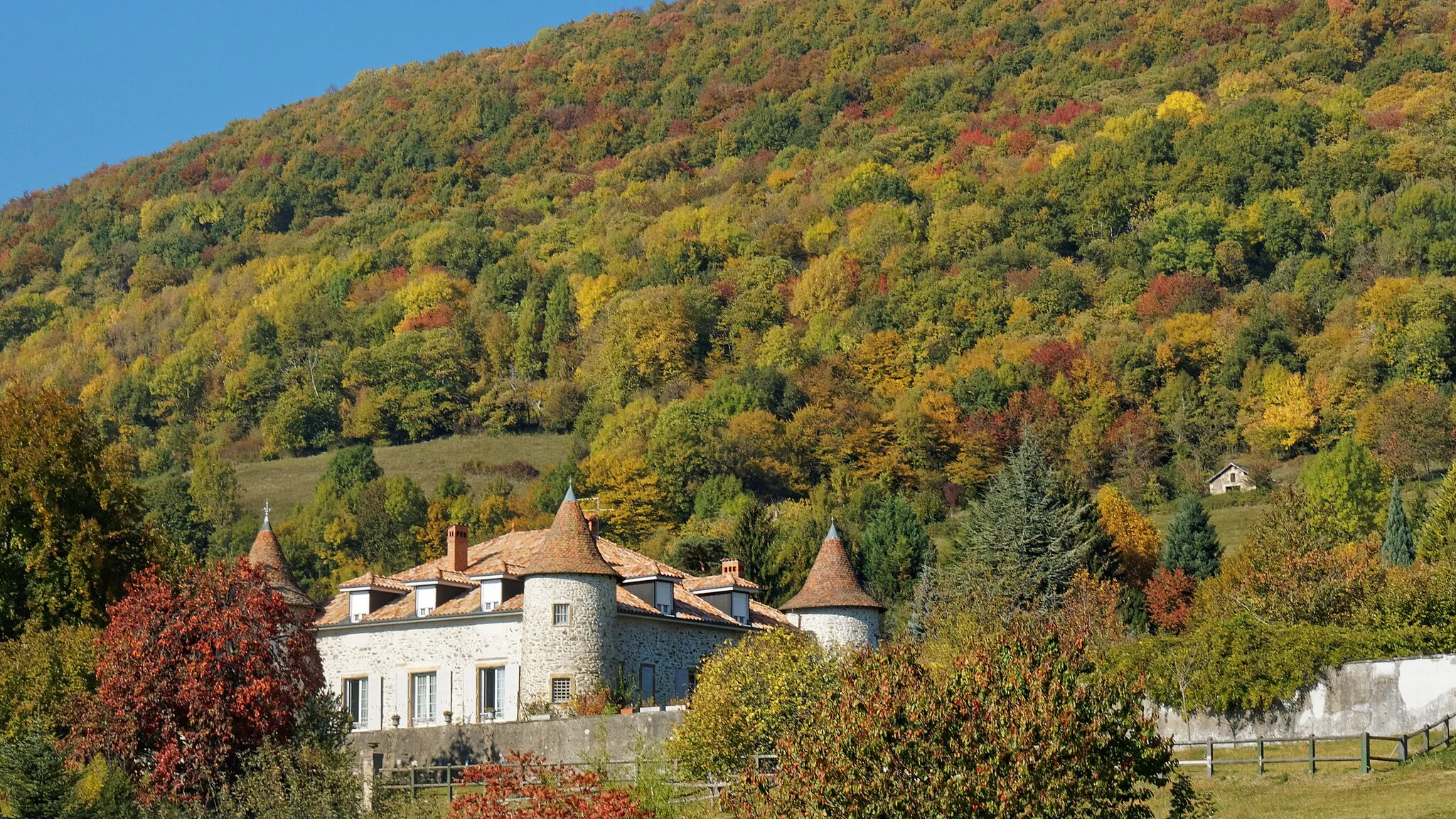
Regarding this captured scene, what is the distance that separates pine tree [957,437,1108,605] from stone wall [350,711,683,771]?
1030 inches

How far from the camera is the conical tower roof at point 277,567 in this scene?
5812 cm

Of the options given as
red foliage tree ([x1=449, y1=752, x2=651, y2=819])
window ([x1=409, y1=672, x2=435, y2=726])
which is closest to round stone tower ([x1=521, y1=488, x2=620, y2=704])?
window ([x1=409, y1=672, x2=435, y2=726])

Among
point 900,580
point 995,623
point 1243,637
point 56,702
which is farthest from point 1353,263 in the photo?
point 56,702

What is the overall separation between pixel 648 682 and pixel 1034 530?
20.9m

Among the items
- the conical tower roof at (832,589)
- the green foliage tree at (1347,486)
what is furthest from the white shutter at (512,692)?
the green foliage tree at (1347,486)

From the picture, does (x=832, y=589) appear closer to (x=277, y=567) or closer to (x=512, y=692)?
(x=512, y=692)

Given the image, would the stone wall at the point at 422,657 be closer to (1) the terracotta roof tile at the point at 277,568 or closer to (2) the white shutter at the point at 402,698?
(2) the white shutter at the point at 402,698

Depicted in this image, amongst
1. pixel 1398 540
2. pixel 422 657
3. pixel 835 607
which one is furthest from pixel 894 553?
pixel 422 657

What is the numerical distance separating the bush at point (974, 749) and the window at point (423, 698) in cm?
2830

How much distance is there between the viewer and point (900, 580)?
259ft

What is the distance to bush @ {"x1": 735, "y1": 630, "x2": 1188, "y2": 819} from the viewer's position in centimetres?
2503

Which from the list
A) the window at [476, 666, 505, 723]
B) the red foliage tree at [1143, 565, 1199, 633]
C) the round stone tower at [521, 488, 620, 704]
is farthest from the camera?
the red foliage tree at [1143, 565, 1199, 633]

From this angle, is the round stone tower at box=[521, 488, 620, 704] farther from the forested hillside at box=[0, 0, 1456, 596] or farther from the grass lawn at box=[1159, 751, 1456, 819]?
the forested hillside at box=[0, 0, 1456, 596]

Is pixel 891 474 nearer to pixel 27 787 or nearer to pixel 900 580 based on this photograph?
pixel 900 580
